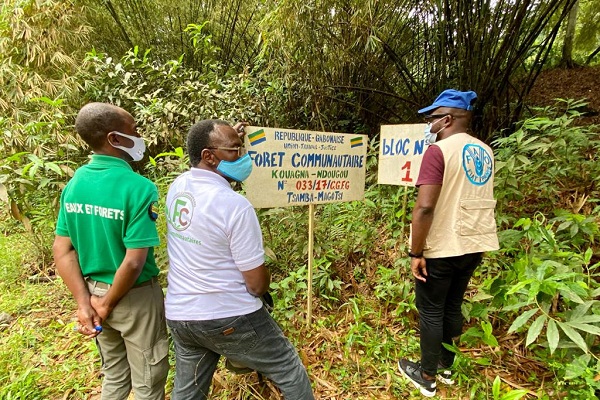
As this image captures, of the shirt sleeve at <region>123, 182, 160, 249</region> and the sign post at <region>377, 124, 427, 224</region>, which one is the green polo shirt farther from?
the sign post at <region>377, 124, 427, 224</region>

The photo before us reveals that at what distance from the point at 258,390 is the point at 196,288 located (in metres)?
1.04

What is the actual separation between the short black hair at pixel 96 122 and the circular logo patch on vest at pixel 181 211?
38 centimetres

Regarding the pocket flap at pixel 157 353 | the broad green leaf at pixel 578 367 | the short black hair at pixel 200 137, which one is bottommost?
the broad green leaf at pixel 578 367

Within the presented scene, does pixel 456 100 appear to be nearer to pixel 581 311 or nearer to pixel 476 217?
pixel 476 217

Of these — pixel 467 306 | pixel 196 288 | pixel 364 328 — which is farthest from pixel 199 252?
pixel 467 306

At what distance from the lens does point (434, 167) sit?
1.51 meters

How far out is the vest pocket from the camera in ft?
5.10

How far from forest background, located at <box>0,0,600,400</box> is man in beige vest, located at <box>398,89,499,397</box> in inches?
A: 9.8

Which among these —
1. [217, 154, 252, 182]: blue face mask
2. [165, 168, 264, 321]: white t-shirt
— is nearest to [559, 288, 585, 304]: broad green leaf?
[165, 168, 264, 321]: white t-shirt

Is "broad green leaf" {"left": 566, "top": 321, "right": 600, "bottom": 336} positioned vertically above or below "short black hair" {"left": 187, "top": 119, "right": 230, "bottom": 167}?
below

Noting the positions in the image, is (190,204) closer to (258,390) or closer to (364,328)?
(258,390)

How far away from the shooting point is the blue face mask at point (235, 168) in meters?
1.27

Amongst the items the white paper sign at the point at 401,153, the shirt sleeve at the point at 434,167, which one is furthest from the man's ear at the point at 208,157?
the white paper sign at the point at 401,153

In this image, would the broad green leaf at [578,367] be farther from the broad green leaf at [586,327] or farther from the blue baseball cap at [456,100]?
the blue baseball cap at [456,100]
